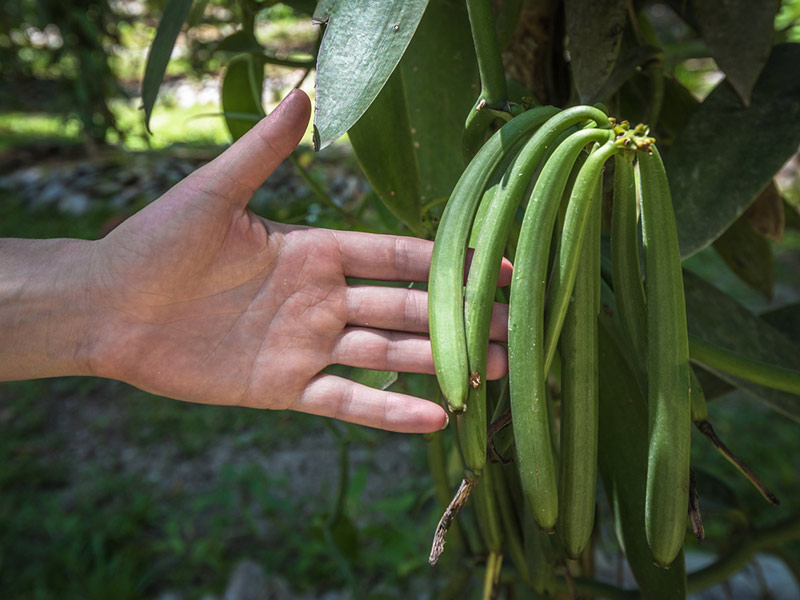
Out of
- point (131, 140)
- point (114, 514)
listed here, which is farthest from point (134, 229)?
point (131, 140)

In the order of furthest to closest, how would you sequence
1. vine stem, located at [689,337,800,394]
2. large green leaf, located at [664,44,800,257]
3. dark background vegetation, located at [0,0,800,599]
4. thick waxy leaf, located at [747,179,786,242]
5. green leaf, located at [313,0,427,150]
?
dark background vegetation, located at [0,0,800,599], thick waxy leaf, located at [747,179,786,242], large green leaf, located at [664,44,800,257], vine stem, located at [689,337,800,394], green leaf, located at [313,0,427,150]

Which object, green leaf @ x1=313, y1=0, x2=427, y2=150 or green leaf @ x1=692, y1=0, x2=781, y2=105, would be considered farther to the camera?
green leaf @ x1=692, y1=0, x2=781, y2=105

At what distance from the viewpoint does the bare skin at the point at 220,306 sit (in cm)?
70

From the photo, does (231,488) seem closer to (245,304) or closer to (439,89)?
(245,304)

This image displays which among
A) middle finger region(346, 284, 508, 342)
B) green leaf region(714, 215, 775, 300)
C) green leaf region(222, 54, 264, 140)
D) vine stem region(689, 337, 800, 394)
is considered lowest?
green leaf region(714, 215, 775, 300)

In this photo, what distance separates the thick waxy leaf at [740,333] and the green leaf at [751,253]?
166mm

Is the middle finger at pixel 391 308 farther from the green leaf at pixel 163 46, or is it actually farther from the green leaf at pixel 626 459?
the green leaf at pixel 163 46

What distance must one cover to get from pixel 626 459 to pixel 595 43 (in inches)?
15.6

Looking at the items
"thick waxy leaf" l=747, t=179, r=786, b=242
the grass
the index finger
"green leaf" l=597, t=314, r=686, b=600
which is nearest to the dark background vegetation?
the grass

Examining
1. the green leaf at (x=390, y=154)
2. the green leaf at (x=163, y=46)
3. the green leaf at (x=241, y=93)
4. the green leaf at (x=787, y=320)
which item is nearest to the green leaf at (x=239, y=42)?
the green leaf at (x=241, y=93)

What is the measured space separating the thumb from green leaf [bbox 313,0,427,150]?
129mm

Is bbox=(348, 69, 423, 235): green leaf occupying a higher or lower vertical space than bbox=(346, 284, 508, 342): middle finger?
higher

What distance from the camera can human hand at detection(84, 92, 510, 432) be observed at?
2.29 ft

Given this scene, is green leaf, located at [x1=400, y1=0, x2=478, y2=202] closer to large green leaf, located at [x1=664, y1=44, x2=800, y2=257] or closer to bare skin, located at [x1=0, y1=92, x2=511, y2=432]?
bare skin, located at [x1=0, y1=92, x2=511, y2=432]
